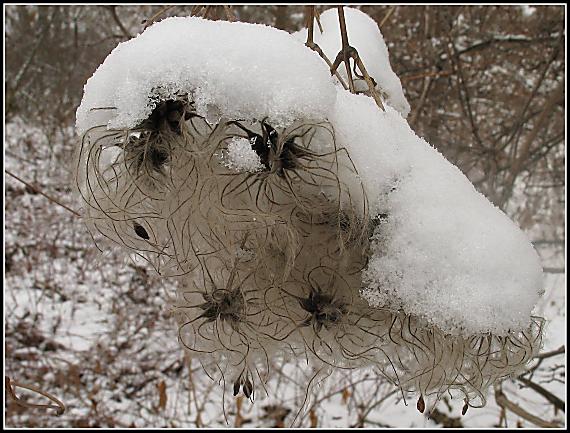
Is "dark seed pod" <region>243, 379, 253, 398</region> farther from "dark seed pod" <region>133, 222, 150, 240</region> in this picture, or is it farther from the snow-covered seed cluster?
"dark seed pod" <region>133, 222, 150, 240</region>

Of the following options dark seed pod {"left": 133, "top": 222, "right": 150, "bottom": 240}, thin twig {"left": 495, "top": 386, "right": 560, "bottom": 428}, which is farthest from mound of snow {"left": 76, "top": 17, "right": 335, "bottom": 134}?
thin twig {"left": 495, "top": 386, "right": 560, "bottom": 428}

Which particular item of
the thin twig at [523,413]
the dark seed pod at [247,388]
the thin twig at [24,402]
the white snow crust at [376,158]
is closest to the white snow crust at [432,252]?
the white snow crust at [376,158]

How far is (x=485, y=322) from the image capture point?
2.03 ft

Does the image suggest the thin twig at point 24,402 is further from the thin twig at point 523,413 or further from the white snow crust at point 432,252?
the thin twig at point 523,413

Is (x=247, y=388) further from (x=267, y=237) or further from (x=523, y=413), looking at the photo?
(x=523, y=413)

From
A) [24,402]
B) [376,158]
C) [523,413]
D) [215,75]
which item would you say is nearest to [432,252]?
[376,158]

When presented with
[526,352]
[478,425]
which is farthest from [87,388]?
[526,352]

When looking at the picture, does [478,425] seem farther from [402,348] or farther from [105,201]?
[105,201]

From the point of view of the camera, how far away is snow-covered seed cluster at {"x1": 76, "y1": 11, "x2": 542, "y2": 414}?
57 centimetres

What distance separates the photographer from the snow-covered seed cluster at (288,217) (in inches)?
22.4

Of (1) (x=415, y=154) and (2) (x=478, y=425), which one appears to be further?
(2) (x=478, y=425)

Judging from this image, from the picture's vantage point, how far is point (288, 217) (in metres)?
0.61

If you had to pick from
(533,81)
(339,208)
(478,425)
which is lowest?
(478,425)

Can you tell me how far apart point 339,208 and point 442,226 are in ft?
0.38
